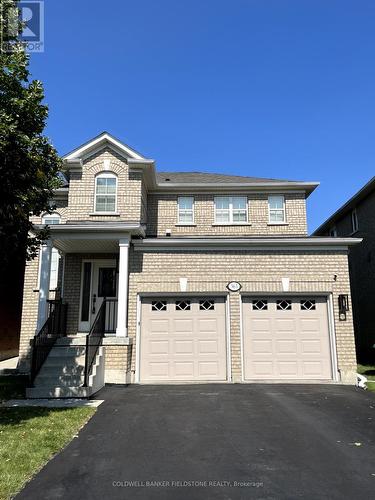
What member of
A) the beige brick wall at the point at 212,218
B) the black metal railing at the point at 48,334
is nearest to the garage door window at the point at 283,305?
the beige brick wall at the point at 212,218

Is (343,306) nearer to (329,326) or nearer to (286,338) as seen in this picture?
(329,326)

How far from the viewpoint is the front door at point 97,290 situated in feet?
43.2

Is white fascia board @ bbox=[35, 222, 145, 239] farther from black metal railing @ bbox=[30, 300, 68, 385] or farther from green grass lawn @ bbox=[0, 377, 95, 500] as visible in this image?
green grass lawn @ bbox=[0, 377, 95, 500]

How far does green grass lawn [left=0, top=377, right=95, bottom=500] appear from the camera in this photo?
465 cm

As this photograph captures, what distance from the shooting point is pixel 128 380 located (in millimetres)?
11438

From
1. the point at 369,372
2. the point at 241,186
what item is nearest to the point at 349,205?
the point at 241,186

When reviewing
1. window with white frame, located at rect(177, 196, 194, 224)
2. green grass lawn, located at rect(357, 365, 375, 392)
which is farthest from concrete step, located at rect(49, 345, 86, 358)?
green grass lawn, located at rect(357, 365, 375, 392)

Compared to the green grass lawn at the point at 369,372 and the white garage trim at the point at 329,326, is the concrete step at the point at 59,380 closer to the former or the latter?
the white garage trim at the point at 329,326

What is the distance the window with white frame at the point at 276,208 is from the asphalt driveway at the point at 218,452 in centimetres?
780

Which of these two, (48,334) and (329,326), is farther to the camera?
(329,326)

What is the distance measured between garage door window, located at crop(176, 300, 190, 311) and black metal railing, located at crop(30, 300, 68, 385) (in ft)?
11.8

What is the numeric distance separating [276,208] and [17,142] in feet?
34.2

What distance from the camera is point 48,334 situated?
11.4 m

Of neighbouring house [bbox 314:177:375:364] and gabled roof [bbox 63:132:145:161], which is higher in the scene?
gabled roof [bbox 63:132:145:161]
